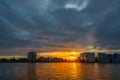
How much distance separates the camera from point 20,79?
3799 inches

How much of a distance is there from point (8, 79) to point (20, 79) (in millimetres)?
4837

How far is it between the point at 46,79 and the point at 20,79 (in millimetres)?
10117

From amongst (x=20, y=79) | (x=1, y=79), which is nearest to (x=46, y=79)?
(x=20, y=79)

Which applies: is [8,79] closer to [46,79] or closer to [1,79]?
[1,79]

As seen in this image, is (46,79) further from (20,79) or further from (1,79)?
(1,79)

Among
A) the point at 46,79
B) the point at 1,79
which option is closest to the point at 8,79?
the point at 1,79

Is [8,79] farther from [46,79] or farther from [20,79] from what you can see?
[46,79]

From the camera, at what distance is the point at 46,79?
315 feet

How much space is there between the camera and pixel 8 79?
97.2 m

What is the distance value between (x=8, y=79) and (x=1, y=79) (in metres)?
2.66

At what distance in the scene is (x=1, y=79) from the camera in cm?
9662
